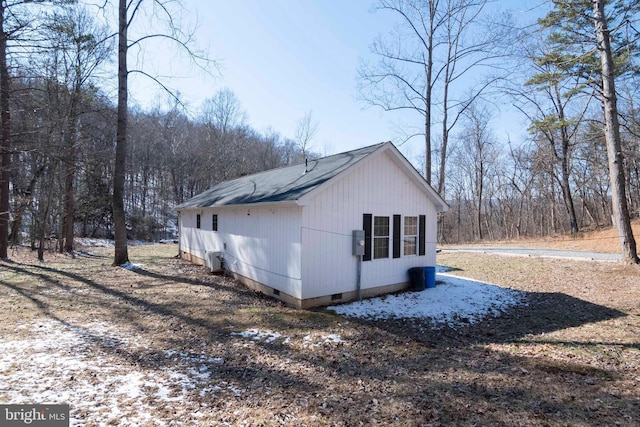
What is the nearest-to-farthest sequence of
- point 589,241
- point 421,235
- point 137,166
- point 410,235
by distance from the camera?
point 410,235 → point 421,235 → point 589,241 → point 137,166

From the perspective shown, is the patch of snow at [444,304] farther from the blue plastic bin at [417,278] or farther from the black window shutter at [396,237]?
the black window shutter at [396,237]

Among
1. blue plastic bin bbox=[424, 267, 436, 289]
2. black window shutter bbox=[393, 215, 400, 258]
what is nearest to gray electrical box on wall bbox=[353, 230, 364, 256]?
black window shutter bbox=[393, 215, 400, 258]

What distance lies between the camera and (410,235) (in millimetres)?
9633

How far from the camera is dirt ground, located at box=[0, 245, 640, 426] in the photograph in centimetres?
350

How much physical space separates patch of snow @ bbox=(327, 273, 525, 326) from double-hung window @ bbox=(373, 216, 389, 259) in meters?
1.15

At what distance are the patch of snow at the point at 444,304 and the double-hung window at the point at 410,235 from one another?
3.95ft

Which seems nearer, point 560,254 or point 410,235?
point 410,235

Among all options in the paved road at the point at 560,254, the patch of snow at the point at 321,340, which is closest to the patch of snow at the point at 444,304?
the patch of snow at the point at 321,340

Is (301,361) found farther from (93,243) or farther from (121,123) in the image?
(93,243)

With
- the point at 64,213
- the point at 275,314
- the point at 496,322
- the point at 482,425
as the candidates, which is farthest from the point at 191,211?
the point at 482,425

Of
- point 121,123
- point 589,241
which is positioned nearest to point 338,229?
point 121,123

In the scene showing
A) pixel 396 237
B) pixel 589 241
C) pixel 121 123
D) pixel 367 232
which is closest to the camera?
pixel 367 232

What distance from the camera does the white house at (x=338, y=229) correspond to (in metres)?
7.62

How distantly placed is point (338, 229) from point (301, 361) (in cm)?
Answer: 373
